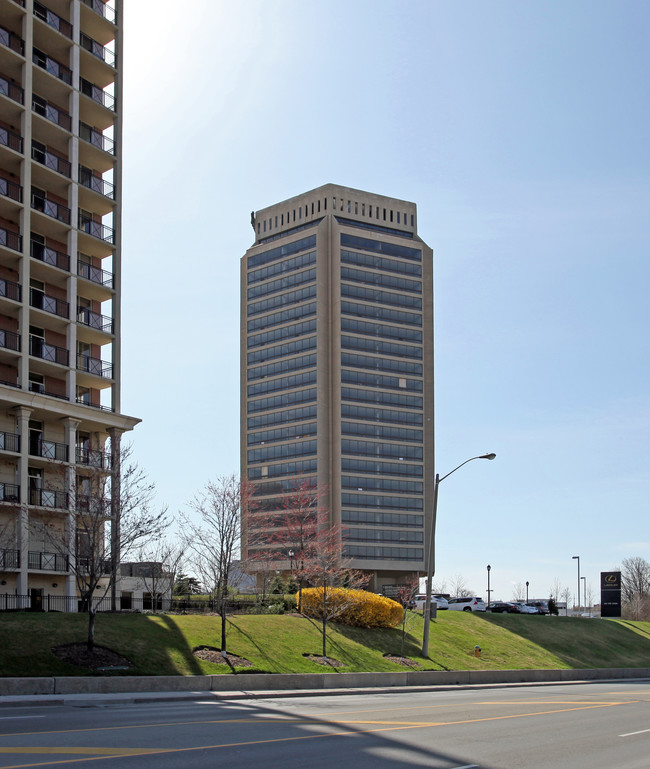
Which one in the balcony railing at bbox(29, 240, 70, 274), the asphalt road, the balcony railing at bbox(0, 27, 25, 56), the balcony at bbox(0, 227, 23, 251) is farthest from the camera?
the balcony railing at bbox(29, 240, 70, 274)

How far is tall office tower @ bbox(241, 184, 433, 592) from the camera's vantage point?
389 ft

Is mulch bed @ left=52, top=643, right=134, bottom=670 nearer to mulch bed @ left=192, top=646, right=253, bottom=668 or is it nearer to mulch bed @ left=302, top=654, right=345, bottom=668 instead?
mulch bed @ left=192, top=646, right=253, bottom=668

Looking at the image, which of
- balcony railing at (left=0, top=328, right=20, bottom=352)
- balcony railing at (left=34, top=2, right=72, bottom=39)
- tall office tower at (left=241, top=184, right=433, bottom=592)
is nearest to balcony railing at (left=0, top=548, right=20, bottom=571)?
balcony railing at (left=0, top=328, right=20, bottom=352)

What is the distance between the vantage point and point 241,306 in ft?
432

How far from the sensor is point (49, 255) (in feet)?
147

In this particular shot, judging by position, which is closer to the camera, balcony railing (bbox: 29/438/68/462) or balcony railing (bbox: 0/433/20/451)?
balcony railing (bbox: 0/433/20/451)

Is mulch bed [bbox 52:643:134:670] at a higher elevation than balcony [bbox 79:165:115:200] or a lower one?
lower

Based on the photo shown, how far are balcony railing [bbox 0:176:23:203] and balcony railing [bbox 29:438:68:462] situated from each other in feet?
39.1

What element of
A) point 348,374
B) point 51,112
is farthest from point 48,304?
point 348,374

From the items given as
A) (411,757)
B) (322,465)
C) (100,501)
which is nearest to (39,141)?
(100,501)

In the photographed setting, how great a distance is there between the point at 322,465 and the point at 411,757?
105 meters

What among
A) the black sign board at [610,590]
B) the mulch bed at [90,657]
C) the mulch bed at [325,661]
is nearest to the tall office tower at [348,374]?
the black sign board at [610,590]

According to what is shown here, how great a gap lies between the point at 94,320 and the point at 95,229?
16.8 ft

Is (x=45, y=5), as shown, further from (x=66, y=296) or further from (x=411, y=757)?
(x=411, y=757)
